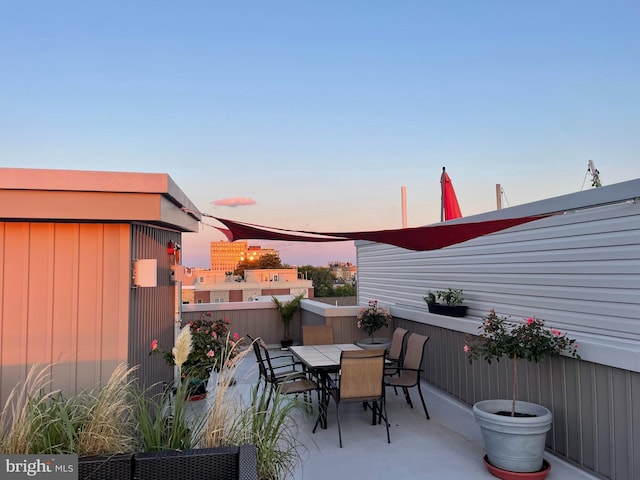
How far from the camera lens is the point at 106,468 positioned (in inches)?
83.9

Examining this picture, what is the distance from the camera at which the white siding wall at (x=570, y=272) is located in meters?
3.44

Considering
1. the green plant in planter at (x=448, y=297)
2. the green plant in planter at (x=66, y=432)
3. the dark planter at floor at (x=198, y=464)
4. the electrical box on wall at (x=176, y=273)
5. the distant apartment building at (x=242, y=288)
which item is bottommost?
the distant apartment building at (x=242, y=288)

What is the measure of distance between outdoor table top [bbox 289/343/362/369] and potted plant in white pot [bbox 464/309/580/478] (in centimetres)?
155

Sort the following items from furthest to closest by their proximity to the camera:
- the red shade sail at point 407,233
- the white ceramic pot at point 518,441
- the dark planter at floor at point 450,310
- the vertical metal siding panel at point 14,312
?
the dark planter at floor at point 450,310
the red shade sail at point 407,233
the white ceramic pot at point 518,441
the vertical metal siding panel at point 14,312

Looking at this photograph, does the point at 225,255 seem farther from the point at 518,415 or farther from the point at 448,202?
the point at 518,415

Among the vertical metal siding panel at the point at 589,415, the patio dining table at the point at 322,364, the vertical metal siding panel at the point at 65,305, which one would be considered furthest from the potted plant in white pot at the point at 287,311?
the vertical metal siding panel at the point at 589,415

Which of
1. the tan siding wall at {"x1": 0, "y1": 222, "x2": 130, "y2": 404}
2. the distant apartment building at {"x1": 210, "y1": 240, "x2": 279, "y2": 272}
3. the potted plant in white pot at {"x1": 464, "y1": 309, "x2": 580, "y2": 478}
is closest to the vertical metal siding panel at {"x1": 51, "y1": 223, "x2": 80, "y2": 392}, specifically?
the tan siding wall at {"x1": 0, "y1": 222, "x2": 130, "y2": 404}

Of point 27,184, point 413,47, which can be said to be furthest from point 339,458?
point 413,47

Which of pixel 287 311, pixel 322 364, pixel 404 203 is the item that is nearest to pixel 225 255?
pixel 287 311

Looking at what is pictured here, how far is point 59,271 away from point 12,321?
1.60ft

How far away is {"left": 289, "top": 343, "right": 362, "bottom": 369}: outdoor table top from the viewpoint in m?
4.61

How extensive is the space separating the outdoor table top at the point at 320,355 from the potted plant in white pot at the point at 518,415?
155 cm

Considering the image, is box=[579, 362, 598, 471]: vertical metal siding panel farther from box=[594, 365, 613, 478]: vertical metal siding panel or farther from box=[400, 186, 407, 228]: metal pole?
box=[400, 186, 407, 228]: metal pole

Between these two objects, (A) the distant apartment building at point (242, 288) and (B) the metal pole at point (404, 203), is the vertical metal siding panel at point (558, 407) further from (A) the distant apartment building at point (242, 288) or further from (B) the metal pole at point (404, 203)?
(A) the distant apartment building at point (242, 288)
